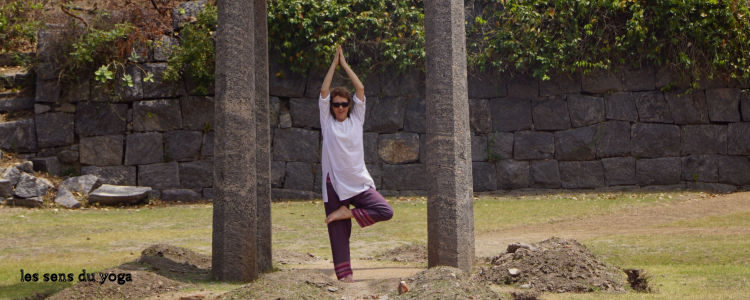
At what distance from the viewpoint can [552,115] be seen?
14422 millimetres

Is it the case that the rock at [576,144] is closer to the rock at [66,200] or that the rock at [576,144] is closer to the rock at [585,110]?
the rock at [585,110]

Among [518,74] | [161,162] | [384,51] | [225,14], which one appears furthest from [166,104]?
[225,14]

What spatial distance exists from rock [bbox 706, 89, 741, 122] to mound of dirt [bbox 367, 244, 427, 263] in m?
8.26

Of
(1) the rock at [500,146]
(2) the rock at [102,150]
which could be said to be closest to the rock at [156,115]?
(2) the rock at [102,150]

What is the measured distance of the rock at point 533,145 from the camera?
14391 mm

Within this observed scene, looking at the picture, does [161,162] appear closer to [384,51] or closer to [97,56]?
[97,56]

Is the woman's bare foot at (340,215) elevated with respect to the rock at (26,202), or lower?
elevated

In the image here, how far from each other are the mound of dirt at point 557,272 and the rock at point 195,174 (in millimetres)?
8509

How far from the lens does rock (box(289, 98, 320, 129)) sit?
568 inches

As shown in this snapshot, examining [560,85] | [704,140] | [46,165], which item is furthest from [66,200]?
[704,140]

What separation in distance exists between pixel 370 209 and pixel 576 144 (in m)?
9.02

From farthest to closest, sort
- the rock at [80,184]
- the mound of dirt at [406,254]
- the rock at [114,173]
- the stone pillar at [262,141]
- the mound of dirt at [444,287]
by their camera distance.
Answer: the rock at [114,173]
the rock at [80,184]
the mound of dirt at [406,254]
the stone pillar at [262,141]
the mound of dirt at [444,287]

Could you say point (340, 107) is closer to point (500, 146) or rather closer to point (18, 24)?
point (500, 146)

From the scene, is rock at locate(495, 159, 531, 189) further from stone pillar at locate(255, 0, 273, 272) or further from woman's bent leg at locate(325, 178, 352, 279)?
woman's bent leg at locate(325, 178, 352, 279)
